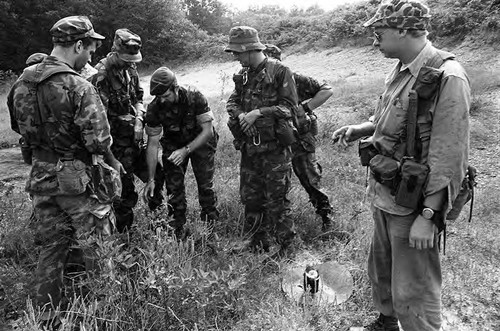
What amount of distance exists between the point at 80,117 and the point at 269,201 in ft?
5.41

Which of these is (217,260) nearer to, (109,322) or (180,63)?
(109,322)

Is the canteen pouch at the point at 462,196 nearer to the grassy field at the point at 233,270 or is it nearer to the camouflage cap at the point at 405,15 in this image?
the camouflage cap at the point at 405,15

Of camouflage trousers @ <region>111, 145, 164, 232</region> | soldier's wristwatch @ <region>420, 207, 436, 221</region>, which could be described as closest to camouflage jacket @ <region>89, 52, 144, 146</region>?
camouflage trousers @ <region>111, 145, 164, 232</region>

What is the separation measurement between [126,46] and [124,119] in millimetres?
622

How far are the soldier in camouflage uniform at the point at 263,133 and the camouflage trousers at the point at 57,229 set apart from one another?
1.32m


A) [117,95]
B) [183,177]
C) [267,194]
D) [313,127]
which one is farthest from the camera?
[313,127]

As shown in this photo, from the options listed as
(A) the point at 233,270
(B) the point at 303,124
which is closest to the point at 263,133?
(B) the point at 303,124

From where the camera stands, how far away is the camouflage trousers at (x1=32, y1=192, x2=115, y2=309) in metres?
2.72

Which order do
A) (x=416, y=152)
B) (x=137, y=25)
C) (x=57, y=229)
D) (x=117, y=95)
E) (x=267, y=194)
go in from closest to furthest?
(x=416, y=152) < (x=57, y=229) < (x=267, y=194) < (x=117, y=95) < (x=137, y=25)

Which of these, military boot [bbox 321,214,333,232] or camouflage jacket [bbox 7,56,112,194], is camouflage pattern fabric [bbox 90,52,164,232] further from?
military boot [bbox 321,214,333,232]

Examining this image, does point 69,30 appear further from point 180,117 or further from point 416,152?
point 416,152

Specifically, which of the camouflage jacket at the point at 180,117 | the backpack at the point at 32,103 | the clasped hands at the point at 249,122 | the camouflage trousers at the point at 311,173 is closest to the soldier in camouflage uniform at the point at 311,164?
the camouflage trousers at the point at 311,173

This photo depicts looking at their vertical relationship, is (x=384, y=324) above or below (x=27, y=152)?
below

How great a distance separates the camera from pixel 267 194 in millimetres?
3574
